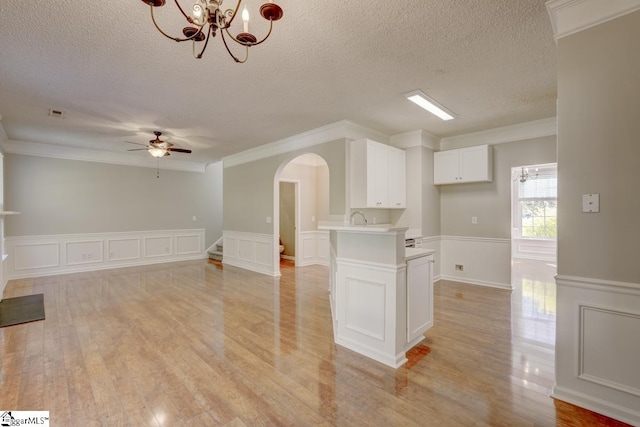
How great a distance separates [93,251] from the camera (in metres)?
6.75

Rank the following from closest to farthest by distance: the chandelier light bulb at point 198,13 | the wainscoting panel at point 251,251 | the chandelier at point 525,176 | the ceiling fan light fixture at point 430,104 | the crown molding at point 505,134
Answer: the chandelier light bulb at point 198,13 < the ceiling fan light fixture at point 430,104 < the crown molding at point 505,134 < the wainscoting panel at point 251,251 < the chandelier at point 525,176

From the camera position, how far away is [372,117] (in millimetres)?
4504

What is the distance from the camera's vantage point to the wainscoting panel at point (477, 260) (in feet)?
16.7

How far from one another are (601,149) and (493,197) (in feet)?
11.6

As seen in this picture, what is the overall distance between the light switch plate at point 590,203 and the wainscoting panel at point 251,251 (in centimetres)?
509

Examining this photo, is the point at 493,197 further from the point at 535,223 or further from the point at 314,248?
the point at 535,223

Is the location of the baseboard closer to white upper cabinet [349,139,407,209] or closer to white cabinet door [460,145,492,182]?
white upper cabinet [349,139,407,209]

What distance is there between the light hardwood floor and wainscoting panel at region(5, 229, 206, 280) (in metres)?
2.59

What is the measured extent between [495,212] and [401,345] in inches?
147

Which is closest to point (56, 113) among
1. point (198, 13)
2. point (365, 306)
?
point (198, 13)

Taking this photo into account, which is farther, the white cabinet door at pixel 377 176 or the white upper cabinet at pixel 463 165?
the white upper cabinet at pixel 463 165

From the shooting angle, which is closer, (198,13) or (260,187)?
(198,13)

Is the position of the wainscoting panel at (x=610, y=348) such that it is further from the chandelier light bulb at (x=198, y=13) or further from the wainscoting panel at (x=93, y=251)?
the wainscoting panel at (x=93, y=251)

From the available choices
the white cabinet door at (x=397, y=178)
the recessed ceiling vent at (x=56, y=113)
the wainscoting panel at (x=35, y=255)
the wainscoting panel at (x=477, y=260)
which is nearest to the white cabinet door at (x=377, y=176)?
the white cabinet door at (x=397, y=178)
